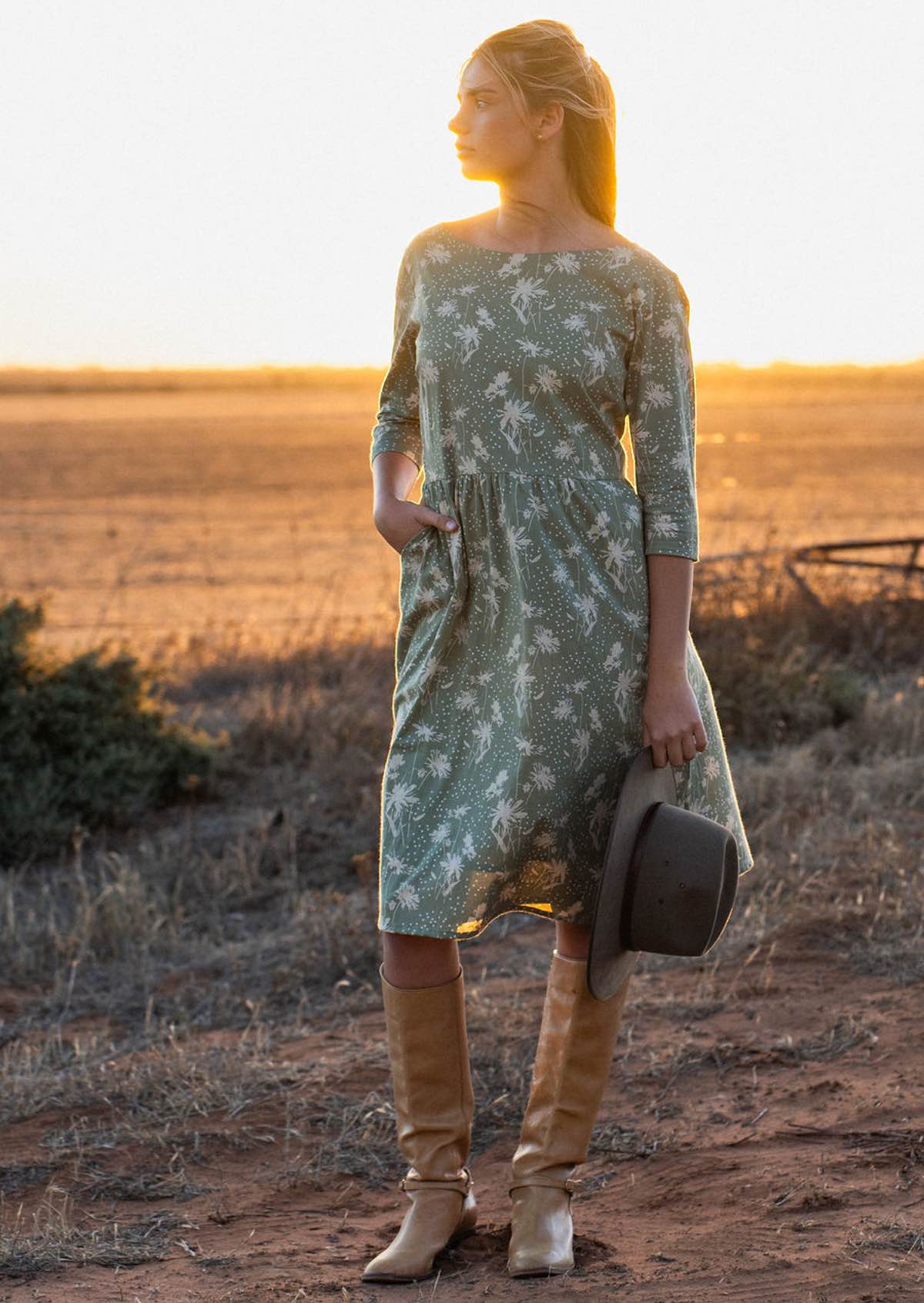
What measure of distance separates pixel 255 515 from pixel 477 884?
23713 mm

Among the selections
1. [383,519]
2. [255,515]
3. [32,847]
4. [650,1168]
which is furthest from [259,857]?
[255,515]

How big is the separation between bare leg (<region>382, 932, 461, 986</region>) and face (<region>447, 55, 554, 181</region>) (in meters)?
1.26

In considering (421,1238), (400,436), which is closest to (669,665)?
(400,436)

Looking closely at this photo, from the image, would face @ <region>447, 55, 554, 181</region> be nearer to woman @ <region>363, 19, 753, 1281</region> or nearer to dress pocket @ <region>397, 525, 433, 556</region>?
woman @ <region>363, 19, 753, 1281</region>

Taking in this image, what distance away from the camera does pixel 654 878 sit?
242 centimetres

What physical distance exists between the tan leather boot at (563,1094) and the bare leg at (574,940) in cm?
1

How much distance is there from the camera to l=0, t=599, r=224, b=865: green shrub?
5.94 metres

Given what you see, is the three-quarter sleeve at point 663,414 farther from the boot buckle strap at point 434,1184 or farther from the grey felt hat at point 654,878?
the boot buckle strap at point 434,1184

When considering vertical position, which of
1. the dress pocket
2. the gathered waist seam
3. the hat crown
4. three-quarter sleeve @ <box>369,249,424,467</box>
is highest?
three-quarter sleeve @ <box>369,249,424,467</box>

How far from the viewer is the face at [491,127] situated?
245 centimetres

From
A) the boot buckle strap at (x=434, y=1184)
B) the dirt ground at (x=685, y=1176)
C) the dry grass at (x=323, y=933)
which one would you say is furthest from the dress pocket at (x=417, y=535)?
the dry grass at (x=323, y=933)

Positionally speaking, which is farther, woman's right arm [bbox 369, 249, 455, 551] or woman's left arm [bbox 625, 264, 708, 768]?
woman's right arm [bbox 369, 249, 455, 551]

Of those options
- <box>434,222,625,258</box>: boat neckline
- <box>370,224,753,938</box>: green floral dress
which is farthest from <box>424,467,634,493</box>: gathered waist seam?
<box>434,222,625,258</box>: boat neckline

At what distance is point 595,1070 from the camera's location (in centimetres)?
266
